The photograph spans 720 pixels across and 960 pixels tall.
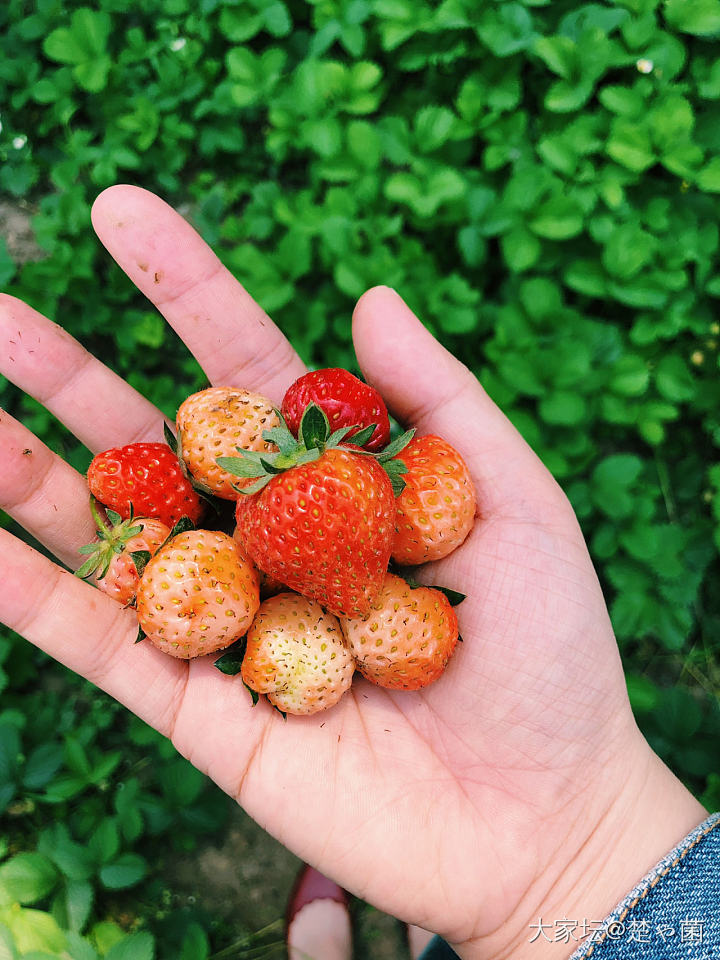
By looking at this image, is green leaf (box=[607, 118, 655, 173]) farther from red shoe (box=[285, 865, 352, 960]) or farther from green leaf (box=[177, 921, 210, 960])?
green leaf (box=[177, 921, 210, 960])

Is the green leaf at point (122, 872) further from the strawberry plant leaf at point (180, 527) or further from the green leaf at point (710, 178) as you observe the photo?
the green leaf at point (710, 178)

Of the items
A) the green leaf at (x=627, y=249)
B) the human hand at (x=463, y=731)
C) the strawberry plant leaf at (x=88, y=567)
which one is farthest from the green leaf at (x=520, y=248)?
the strawberry plant leaf at (x=88, y=567)

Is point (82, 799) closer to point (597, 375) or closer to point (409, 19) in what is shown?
point (597, 375)

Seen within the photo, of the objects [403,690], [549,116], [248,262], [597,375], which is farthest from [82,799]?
[549,116]

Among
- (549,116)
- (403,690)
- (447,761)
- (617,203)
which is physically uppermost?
(549,116)

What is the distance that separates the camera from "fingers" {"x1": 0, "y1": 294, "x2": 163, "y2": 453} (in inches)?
76.0

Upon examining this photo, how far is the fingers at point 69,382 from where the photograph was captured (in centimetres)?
193

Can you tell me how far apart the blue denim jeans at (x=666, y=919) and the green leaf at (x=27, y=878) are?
3.85 feet

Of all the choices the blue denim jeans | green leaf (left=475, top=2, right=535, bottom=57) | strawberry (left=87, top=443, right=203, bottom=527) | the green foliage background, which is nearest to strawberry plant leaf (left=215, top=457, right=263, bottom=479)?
strawberry (left=87, top=443, right=203, bottom=527)

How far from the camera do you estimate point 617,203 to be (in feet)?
7.24

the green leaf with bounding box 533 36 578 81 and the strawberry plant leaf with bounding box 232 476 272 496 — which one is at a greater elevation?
the strawberry plant leaf with bounding box 232 476 272 496

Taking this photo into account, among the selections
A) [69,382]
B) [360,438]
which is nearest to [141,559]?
[360,438]

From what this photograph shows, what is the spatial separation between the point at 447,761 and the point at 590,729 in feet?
1.00

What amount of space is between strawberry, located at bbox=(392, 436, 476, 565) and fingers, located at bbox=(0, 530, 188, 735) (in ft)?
1.78
